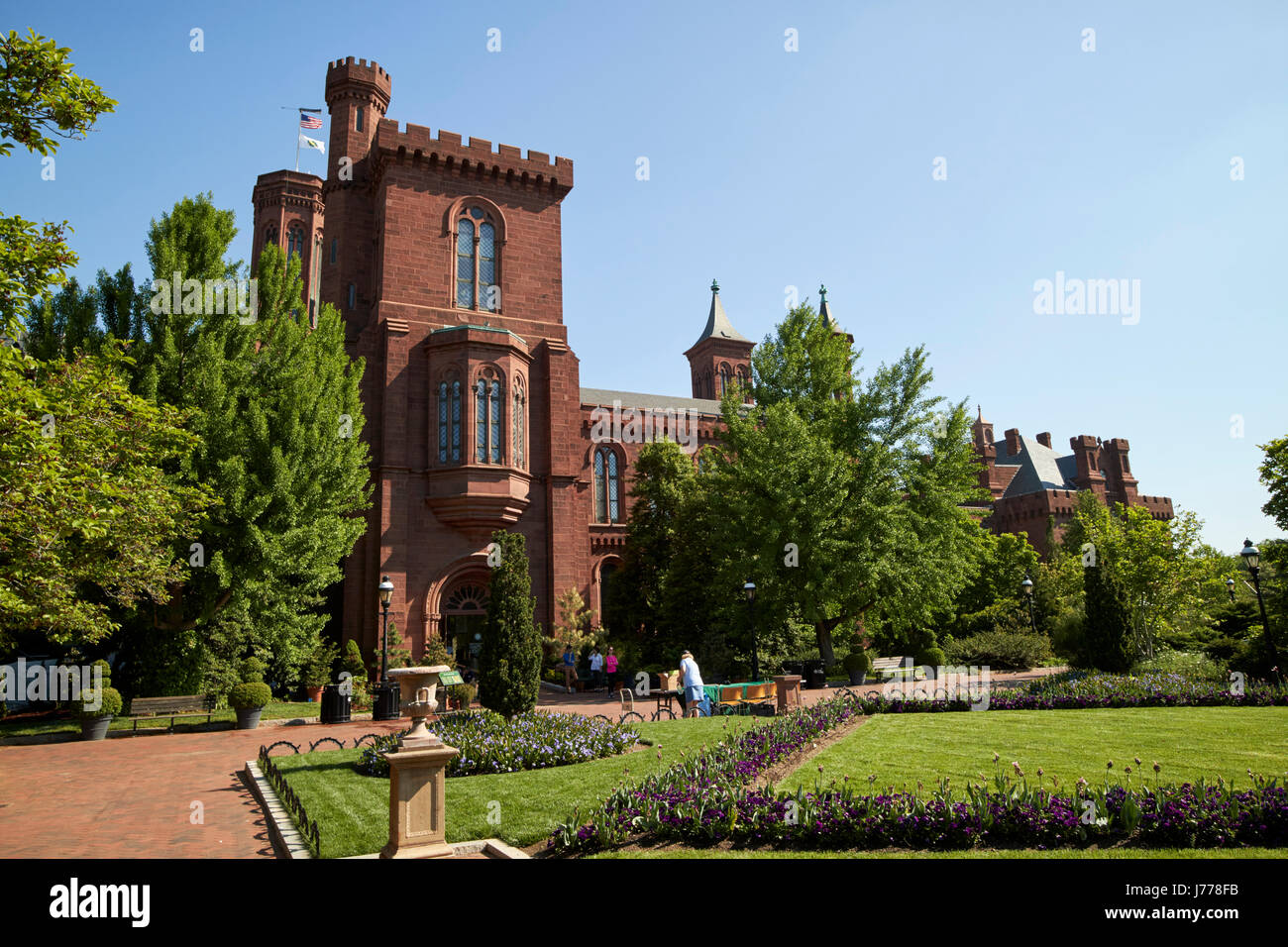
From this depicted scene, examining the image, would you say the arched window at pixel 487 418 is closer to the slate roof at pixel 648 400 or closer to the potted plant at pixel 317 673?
the potted plant at pixel 317 673

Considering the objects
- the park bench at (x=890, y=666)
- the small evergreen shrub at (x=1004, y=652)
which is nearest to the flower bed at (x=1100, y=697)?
the park bench at (x=890, y=666)

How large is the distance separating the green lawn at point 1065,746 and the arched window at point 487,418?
56.4 ft

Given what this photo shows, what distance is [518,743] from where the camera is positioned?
451 inches

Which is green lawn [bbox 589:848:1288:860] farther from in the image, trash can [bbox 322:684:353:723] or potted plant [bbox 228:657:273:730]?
potted plant [bbox 228:657:273:730]

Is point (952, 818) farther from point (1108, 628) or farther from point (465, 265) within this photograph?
point (465, 265)

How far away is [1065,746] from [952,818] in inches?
209

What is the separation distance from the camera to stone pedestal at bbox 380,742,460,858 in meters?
6.70

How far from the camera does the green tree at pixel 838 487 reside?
76.7 feet

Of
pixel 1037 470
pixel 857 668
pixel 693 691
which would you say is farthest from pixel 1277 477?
pixel 1037 470

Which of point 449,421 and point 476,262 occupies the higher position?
point 476,262

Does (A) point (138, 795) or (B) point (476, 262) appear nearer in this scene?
(A) point (138, 795)

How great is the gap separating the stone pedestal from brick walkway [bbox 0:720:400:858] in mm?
2028
